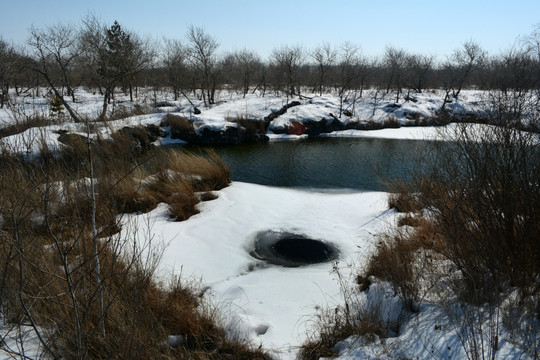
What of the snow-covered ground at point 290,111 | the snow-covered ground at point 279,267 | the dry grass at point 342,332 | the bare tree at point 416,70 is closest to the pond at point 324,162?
the snow-covered ground at point 279,267

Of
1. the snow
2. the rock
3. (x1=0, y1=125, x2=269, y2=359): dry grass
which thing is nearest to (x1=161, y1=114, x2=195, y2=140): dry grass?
the rock

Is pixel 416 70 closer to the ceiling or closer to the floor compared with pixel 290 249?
closer to the ceiling

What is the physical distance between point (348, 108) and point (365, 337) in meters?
25.5

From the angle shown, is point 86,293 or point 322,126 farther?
point 322,126

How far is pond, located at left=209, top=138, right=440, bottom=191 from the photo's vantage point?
10.4 m

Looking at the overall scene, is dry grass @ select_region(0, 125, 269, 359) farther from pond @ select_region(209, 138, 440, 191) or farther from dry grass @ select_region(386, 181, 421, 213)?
pond @ select_region(209, 138, 440, 191)

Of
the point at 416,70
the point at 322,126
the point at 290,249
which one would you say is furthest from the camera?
the point at 416,70

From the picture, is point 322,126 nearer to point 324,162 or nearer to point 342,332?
point 324,162

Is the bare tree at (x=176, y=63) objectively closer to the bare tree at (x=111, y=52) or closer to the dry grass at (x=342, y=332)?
the bare tree at (x=111, y=52)

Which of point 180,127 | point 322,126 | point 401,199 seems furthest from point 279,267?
point 322,126

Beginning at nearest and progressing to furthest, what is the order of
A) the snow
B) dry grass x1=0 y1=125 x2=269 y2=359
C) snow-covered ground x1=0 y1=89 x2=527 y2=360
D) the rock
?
dry grass x1=0 y1=125 x2=269 y2=359 → snow-covered ground x1=0 y1=89 x2=527 y2=360 → the snow → the rock

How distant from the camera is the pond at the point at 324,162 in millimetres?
10414

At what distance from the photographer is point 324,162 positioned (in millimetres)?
13414

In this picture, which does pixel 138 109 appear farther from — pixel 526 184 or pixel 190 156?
pixel 526 184
